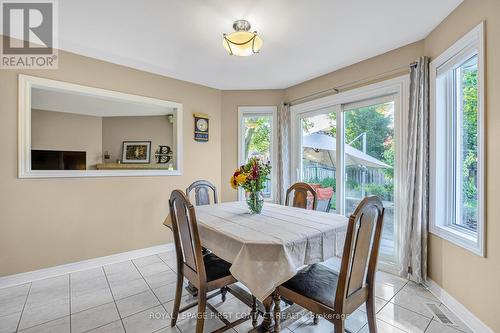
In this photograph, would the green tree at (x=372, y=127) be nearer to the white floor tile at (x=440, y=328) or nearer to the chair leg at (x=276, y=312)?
the white floor tile at (x=440, y=328)

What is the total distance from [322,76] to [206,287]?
3.26 metres

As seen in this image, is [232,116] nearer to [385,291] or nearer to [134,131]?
[134,131]

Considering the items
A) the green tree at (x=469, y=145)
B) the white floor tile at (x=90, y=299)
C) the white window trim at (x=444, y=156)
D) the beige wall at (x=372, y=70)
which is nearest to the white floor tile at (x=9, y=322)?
the white floor tile at (x=90, y=299)

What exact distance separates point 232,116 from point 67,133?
3.65m

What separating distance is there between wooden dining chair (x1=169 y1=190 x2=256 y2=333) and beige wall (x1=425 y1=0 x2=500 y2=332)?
1.70m

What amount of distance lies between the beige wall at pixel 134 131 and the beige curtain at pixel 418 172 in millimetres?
4540

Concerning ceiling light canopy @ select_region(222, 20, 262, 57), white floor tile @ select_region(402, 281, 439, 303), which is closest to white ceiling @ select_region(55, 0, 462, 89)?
ceiling light canopy @ select_region(222, 20, 262, 57)

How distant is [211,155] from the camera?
4.06 metres

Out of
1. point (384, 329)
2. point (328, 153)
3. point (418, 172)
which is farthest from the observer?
point (328, 153)

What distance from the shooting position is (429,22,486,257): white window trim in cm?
175

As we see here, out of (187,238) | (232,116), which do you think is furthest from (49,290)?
(232,116)

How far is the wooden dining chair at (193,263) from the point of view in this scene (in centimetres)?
151

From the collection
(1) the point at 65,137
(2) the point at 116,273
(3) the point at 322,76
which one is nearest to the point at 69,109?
(1) the point at 65,137

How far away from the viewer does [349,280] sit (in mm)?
1306
